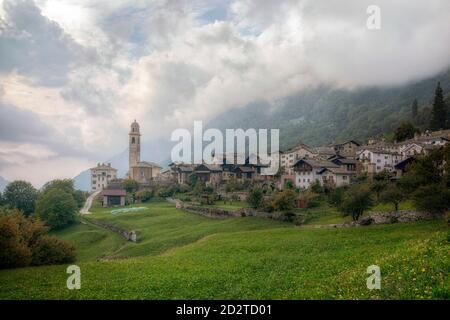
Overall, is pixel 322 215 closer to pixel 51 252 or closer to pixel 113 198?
Answer: pixel 51 252

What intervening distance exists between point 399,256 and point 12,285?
77.5ft

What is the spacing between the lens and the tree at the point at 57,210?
7419 centimetres

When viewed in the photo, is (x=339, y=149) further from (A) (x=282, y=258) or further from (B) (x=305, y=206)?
(A) (x=282, y=258)

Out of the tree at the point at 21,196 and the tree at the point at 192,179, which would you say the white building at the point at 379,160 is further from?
the tree at the point at 21,196

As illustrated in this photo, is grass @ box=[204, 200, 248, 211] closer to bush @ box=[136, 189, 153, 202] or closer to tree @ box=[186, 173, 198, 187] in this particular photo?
tree @ box=[186, 173, 198, 187]

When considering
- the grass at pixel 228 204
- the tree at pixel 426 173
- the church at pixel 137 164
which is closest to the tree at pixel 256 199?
the grass at pixel 228 204

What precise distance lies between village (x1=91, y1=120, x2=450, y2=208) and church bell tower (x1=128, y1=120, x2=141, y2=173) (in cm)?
2582

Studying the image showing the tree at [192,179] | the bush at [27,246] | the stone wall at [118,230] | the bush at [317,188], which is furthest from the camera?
the tree at [192,179]

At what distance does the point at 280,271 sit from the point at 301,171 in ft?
183

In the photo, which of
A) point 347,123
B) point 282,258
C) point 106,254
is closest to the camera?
point 282,258

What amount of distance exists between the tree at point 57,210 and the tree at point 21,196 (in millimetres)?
19195
